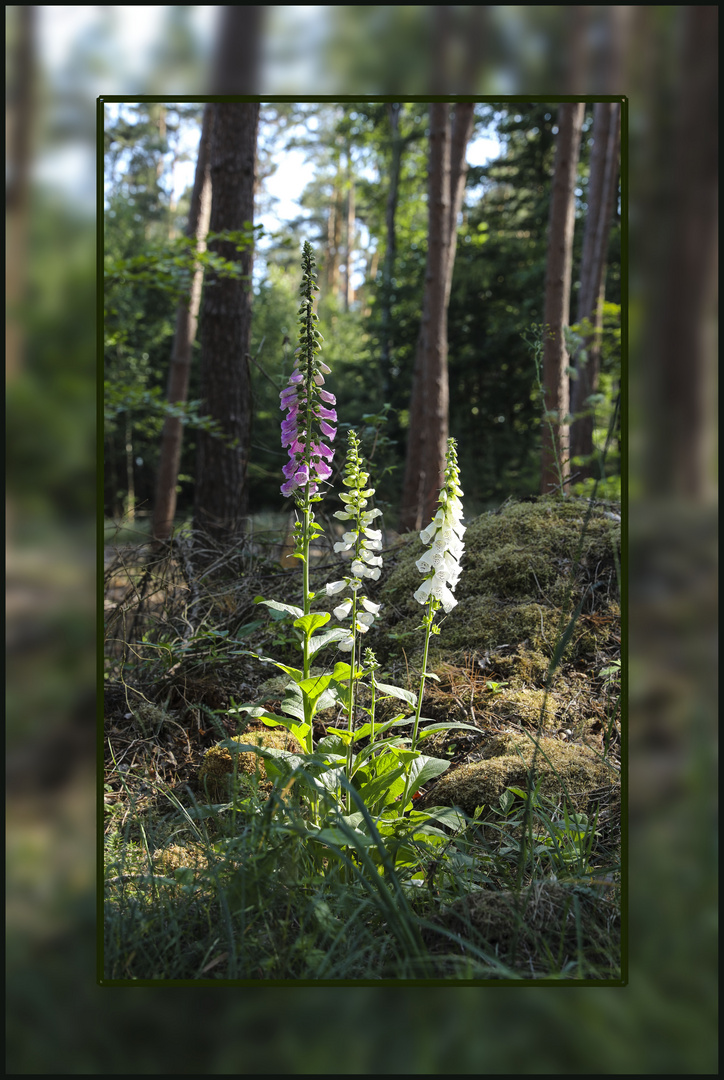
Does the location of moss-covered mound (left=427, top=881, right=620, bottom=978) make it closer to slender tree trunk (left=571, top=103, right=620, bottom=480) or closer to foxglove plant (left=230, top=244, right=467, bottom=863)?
foxglove plant (left=230, top=244, right=467, bottom=863)

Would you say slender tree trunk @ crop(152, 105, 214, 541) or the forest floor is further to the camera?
slender tree trunk @ crop(152, 105, 214, 541)

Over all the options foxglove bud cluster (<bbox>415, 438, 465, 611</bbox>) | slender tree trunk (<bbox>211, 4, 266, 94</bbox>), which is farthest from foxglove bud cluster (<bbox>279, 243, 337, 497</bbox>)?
slender tree trunk (<bbox>211, 4, 266, 94</bbox>)

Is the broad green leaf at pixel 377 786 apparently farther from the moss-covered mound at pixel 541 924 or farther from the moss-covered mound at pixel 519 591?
the moss-covered mound at pixel 519 591

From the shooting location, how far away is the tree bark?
2.42m

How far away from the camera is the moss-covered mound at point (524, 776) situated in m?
1.92

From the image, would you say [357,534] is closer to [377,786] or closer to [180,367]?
[377,786]

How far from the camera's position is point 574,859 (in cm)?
171

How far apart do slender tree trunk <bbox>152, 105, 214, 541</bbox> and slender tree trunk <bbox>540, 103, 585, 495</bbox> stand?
1.28 m

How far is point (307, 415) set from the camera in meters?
1.79
